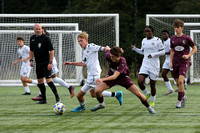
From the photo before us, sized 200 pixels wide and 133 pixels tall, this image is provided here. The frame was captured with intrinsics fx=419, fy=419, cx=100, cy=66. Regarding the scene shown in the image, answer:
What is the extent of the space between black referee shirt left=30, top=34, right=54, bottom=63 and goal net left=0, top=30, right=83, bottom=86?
7257 mm

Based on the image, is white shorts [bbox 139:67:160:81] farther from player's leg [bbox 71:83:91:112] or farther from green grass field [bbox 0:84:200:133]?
player's leg [bbox 71:83:91:112]

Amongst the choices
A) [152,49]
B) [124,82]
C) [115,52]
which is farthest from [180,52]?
[115,52]

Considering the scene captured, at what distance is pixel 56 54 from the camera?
56.3 feet

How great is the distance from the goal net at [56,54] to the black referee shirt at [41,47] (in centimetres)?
726

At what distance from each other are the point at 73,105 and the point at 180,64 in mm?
2582

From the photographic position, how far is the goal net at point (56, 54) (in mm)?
17000

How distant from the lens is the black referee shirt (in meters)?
9.42

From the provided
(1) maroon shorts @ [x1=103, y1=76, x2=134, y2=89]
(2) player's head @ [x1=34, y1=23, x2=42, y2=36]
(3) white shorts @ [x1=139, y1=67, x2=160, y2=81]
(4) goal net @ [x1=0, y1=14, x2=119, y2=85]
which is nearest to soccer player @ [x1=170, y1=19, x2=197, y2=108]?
(3) white shorts @ [x1=139, y1=67, x2=160, y2=81]

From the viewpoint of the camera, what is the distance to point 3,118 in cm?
727

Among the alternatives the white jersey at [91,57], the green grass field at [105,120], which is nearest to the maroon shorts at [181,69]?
the green grass field at [105,120]

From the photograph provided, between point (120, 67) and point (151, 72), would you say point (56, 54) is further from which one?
point (120, 67)

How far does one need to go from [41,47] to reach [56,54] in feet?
25.5

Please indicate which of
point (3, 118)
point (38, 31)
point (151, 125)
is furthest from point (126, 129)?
point (38, 31)

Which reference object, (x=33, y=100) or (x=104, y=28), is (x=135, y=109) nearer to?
(x=33, y=100)
